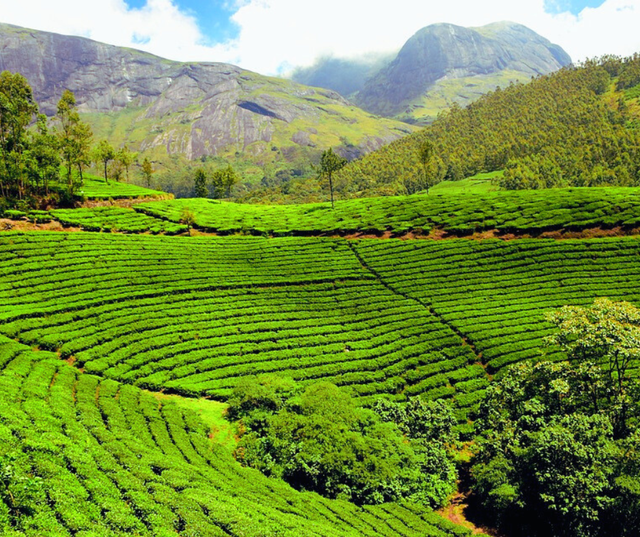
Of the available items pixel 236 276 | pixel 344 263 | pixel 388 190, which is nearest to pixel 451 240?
pixel 344 263

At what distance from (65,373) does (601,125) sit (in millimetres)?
205304

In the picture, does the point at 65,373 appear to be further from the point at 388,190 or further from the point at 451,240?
the point at 388,190

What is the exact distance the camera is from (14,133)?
6519 centimetres

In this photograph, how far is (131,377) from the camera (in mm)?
31812

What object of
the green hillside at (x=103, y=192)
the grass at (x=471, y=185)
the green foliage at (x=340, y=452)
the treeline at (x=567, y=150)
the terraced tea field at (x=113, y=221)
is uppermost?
the treeline at (x=567, y=150)

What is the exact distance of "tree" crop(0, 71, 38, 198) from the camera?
63291 millimetres

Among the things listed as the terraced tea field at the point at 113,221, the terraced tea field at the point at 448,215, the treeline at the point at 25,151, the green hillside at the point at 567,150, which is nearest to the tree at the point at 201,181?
the terraced tea field at the point at 448,215

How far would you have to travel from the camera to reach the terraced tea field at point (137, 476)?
1427 centimetres

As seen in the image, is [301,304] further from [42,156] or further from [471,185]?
[471,185]

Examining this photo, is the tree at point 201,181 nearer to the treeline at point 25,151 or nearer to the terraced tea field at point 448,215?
the terraced tea field at point 448,215

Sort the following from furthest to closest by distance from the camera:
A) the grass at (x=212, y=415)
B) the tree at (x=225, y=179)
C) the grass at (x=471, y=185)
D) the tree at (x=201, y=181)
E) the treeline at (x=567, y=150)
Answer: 1. the grass at (x=471, y=185)
2. the treeline at (x=567, y=150)
3. the tree at (x=201, y=181)
4. the tree at (x=225, y=179)
5. the grass at (x=212, y=415)

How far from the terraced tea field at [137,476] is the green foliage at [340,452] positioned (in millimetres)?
1315

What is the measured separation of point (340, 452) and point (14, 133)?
2905 inches

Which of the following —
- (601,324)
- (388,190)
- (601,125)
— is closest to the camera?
(601,324)
